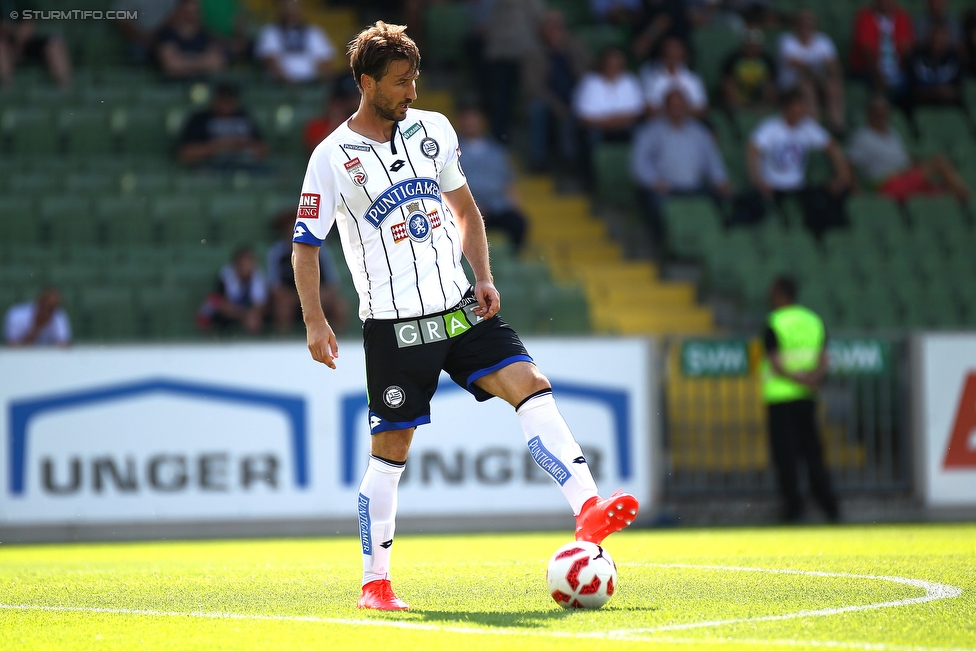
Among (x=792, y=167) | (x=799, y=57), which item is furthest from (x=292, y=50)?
(x=799, y=57)

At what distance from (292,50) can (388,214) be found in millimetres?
10650

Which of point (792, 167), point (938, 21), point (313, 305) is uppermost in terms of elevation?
point (938, 21)

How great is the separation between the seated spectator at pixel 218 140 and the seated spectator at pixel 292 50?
1448mm

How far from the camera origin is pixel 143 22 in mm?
15242

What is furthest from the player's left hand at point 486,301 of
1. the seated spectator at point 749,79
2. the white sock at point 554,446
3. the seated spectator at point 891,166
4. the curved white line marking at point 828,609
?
the seated spectator at point 749,79

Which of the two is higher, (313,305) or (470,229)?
(470,229)

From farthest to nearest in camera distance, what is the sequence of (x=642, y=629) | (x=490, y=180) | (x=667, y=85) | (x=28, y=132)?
1. (x=667, y=85)
2. (x=28, y=132)
3. (x=490, y=180)
4. (x=642, y=629)

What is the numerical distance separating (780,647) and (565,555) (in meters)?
1.15

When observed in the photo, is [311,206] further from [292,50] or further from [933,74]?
[933,74]

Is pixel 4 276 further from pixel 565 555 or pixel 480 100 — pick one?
pixel 565 555

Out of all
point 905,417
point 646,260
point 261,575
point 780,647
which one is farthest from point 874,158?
point 780,647

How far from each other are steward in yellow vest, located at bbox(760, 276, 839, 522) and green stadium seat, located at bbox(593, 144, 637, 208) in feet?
13.7

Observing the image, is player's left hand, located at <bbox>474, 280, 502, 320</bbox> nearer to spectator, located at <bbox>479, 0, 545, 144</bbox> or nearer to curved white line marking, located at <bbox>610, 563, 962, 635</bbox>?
curved white line marking, located at <bbox>610, 563, 962, 635</bbox>

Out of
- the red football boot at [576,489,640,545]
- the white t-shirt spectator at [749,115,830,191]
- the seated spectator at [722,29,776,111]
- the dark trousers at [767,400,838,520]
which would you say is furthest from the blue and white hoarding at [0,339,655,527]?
the seated spectator at [722,29,776,111]
